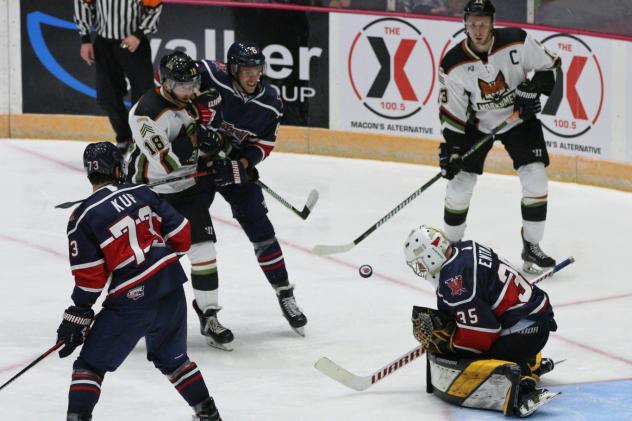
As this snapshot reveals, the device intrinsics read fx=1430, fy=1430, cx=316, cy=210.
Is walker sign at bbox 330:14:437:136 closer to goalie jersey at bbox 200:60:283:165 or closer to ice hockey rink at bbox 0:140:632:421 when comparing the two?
ice hockey rink at bbox 0:140:632:421

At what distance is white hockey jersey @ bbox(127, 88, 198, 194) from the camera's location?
5.28 metres

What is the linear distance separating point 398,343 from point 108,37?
354 cm

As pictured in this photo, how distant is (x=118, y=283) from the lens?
4195 millimetres

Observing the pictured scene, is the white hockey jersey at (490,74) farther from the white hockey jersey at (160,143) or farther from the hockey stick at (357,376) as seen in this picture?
the hockey stick at (357,376)

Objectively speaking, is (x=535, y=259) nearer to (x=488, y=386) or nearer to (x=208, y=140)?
(x=208, y=140)

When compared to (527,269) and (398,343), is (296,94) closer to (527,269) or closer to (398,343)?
(527,269)

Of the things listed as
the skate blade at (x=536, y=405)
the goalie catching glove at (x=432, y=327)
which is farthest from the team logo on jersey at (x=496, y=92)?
the skate blade at (x=536, y=405)

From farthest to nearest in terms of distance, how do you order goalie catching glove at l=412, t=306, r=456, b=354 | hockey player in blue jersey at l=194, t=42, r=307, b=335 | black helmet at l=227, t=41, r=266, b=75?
hockey player in blue jersey at l=194, t=42, r=307, b=335 < black helmet at l=227, t=41, r=266, b=75 < goalie catching glove at l=412, t=306, r=456, b=354

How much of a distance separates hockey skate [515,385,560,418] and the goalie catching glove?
0.29m

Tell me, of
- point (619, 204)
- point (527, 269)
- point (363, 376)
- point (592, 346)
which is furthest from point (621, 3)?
point (363, 376)

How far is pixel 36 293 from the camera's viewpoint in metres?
6.23

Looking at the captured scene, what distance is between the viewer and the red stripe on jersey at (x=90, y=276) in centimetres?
411

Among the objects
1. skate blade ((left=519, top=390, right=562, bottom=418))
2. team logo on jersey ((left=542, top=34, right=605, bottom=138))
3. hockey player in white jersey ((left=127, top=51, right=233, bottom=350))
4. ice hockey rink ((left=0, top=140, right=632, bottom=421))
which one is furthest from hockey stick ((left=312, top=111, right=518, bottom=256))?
skate blade ((left=519, top=390, right=562, bottom=418))

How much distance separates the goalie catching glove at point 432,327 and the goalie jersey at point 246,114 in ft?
3.99
